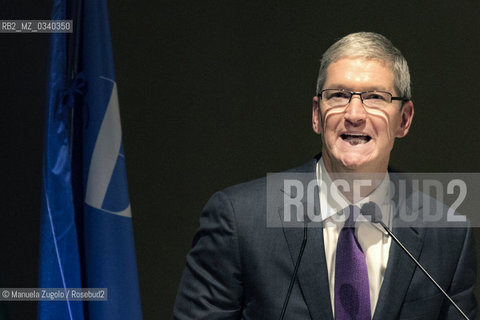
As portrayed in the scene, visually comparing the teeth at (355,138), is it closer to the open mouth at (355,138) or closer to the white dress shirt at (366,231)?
the open mouth at (355,138)

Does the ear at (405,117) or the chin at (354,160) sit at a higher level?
the ear at (405,117)

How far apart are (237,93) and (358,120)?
55.7 inches

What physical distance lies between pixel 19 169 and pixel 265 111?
1.17m

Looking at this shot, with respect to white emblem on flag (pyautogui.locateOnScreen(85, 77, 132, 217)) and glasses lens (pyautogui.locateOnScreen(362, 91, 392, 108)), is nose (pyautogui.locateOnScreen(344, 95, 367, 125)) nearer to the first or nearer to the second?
glasses lens (pyautogui.locateOnScreen(362, 91, 392, 108))

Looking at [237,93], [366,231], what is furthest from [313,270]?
[237,93]

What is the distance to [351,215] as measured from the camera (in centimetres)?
175

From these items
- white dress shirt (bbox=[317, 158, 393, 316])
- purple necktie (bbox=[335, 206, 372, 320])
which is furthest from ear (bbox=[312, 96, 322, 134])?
purple necktie (bbox=[335, 206, 372, 320])

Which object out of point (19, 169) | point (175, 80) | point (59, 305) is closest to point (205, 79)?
point (175, 80)

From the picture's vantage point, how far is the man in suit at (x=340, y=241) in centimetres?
171

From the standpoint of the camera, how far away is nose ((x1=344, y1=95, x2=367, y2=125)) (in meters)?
1.74

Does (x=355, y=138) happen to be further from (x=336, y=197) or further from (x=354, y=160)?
(x=336, y=197)

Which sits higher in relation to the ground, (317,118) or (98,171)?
(317,118)

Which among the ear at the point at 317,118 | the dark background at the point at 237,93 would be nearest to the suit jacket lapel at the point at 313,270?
the ear at the point at 317,118

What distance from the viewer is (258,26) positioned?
122 inches
